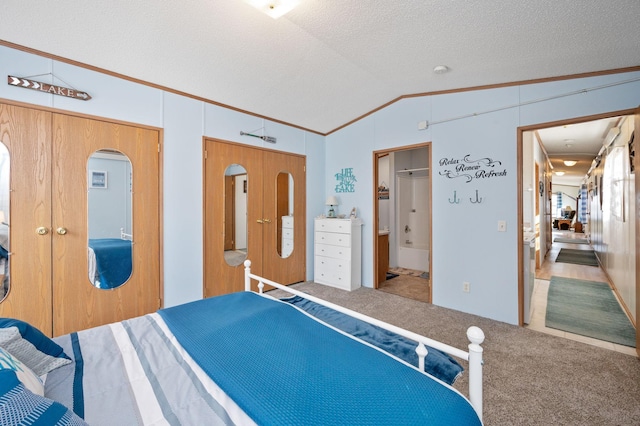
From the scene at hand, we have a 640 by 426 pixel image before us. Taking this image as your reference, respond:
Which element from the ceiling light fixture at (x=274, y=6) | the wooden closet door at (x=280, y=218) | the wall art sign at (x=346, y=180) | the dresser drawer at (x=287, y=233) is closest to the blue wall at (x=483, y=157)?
the wall art sign at (x=346, y=180)

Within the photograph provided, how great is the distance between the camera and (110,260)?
2707mm

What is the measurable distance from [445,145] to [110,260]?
3.78 m

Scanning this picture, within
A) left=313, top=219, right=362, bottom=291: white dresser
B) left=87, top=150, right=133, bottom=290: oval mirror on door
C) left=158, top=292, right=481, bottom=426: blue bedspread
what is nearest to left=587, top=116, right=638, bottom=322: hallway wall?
left=313, top=219, right=362, bottom=291: white dresser

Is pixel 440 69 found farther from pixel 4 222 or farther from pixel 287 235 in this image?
pixel 4 222

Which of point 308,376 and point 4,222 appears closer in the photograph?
point 308,376

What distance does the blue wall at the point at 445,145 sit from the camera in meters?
2.60

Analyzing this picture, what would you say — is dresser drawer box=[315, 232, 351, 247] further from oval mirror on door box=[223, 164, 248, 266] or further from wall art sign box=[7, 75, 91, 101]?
wall art sign box=[7, 75, 91, 101]

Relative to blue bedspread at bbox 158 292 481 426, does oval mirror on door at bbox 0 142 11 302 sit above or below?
above

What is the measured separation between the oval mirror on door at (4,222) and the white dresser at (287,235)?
9.09 ft

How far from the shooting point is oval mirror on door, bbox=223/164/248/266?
3.58m

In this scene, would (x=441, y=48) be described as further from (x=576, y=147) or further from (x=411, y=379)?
(x=576, y=147)

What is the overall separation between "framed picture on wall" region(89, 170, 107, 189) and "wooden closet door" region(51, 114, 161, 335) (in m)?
0.05

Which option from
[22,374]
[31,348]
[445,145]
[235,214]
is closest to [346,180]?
[445,145]

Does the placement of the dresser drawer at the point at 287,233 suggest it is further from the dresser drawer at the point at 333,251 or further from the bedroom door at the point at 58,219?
the bedroom door at the point at 58,219
